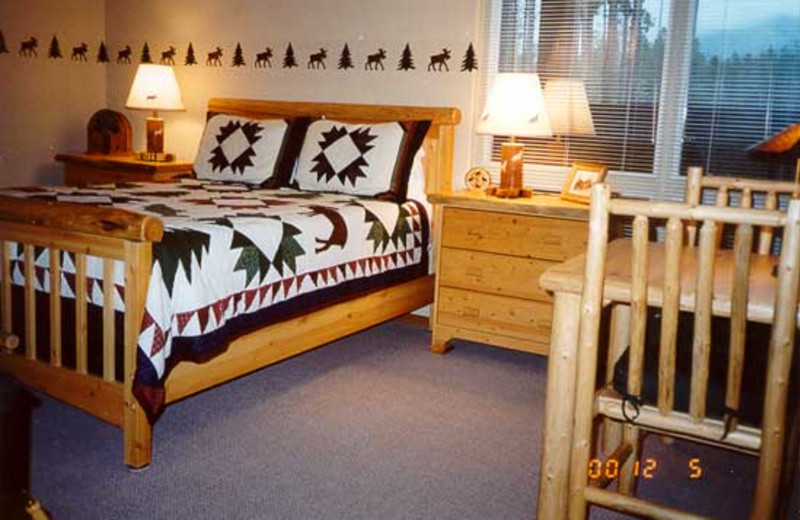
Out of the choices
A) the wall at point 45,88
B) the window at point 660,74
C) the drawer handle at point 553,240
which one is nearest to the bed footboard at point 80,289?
the drawer handle at point 553,240

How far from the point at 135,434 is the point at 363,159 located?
5.97 feet

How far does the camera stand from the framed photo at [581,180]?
129 inches

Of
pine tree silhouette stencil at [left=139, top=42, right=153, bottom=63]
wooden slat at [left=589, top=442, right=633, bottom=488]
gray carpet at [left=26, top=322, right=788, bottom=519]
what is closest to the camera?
wooden slat at [left=589, top=442, right=633, bottom=488]

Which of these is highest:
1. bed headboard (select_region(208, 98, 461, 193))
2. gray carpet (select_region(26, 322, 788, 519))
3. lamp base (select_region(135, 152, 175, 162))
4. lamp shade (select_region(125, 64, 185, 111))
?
lamp shade (select_region(125, 64, 185, 111))

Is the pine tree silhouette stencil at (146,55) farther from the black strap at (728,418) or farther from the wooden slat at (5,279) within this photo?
the black strap at (728,418)

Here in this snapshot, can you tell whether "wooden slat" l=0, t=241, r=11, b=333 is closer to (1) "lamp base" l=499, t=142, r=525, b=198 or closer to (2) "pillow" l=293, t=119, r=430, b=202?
(2) "pillow" l=293, t=119, r=430, b=202

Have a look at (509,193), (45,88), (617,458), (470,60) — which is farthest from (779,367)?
(45,88)

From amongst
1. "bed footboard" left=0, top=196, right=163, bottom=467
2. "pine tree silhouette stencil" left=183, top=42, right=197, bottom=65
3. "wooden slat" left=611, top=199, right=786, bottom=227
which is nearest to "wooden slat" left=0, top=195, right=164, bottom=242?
"bed footboard" left=0, top=196, right=163, bottom=467

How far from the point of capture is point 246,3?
449 centimetres

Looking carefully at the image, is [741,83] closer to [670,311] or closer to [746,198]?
[746,198]

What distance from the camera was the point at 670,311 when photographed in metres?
1.57

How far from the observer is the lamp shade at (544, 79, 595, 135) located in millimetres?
3381

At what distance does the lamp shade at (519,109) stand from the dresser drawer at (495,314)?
705 millimetres

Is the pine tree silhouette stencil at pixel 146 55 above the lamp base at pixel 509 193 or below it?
above
